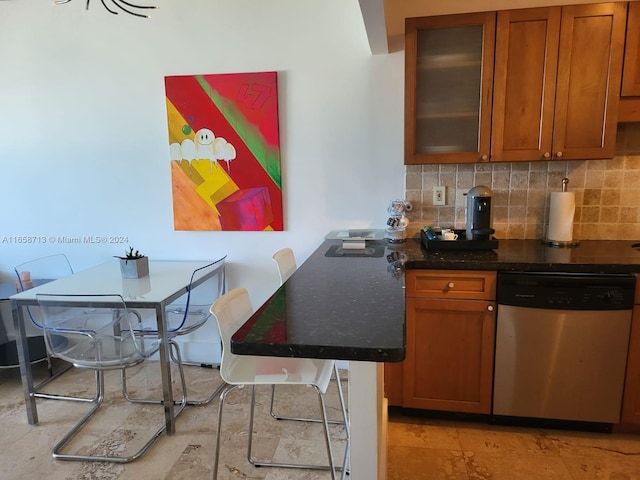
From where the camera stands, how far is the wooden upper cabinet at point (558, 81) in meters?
2.10

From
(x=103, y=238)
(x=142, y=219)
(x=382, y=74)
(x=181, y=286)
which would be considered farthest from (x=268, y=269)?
(x=382, y=74)

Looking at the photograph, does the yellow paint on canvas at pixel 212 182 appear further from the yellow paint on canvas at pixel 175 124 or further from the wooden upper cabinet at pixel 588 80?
→ the wooden upper cabinet at pixel 588 80

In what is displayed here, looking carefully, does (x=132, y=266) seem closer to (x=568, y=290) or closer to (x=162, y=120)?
(x=162, y=120)

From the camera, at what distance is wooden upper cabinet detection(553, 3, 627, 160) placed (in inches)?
82.2

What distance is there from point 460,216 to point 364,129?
0.81m

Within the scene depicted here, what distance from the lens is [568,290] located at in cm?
196

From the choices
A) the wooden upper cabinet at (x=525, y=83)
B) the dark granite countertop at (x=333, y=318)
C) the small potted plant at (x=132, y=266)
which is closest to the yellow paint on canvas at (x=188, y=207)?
the small potted plant at (x=132, y=266)

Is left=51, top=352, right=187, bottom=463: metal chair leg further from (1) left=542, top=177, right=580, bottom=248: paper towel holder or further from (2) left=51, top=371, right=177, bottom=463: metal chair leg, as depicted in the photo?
(1) left=542, top=177, right=580, bottom=248: paper towel holder

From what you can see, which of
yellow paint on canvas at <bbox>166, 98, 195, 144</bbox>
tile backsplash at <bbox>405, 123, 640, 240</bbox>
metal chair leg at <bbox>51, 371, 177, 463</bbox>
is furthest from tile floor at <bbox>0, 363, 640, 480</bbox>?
yellow paint on canvas at <bbox>166, 98, 195, 144</bbox>

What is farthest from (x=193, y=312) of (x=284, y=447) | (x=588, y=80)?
(x=588, y=80)

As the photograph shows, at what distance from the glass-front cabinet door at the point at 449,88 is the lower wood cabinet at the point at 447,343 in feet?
2.31

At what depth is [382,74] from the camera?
8.46ft

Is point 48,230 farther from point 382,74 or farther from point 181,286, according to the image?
point 382,74

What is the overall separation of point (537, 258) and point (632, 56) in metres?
1.10
